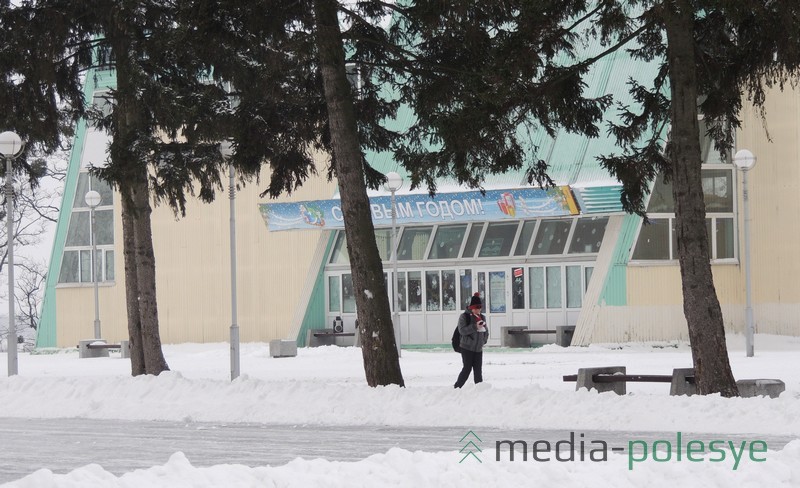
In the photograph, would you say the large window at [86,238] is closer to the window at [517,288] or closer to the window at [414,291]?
the window at [414,291]

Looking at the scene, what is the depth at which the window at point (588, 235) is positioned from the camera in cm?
3775

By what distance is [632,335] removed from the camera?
118 ft

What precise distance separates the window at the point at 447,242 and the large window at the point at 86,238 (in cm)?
1264

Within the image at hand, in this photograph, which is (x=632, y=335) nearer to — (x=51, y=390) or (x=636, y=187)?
(x=636, y=187)

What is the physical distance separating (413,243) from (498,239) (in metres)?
2.90

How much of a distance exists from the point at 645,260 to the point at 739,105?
53.1ft

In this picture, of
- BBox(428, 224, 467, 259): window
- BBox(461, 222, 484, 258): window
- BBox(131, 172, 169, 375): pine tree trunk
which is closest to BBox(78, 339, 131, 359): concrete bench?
BBox(428, 224, 467, 259): window

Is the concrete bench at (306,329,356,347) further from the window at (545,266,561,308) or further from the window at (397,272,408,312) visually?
the window at (545,266,561,308)

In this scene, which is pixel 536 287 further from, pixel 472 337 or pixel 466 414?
pixel 466 414

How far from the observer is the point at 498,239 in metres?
39.6

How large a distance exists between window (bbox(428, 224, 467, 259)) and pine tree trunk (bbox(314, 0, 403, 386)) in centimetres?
2019

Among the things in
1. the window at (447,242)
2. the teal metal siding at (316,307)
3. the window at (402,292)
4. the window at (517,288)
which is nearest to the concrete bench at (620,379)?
the window at (517,288)

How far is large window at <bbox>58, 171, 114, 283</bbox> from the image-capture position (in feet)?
152

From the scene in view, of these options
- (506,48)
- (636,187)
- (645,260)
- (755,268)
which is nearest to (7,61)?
(506,48)
